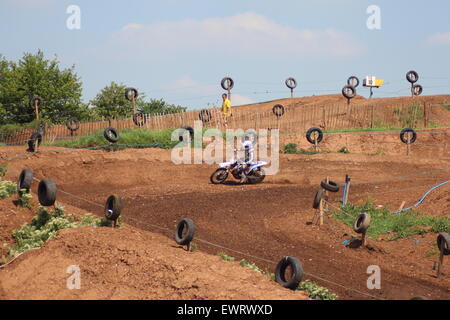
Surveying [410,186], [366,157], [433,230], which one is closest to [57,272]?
[433,230]

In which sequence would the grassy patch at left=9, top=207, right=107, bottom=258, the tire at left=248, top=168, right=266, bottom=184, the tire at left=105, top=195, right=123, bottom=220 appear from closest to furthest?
the tire at left=105, top=195, right=123, bottom=220
the grassy patch at left=9, top=207, right=107, bottom=258
the tire at left=248, top=168, right=266, bottom=184

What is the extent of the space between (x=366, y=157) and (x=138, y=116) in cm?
1193

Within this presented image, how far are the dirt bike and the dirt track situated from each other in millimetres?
510

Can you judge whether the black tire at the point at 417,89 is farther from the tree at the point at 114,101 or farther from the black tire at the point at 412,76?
the tree at the point at 114,101

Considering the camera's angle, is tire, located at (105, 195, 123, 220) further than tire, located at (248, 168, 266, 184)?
No

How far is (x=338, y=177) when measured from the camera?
21562 millimetres

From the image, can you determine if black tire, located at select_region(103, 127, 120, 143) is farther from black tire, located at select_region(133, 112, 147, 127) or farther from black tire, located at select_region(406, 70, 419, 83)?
black tire, located at select_region(406, 70, 419, 83)

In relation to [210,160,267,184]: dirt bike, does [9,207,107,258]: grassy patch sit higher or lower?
lower

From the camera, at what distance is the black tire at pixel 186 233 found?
983cm

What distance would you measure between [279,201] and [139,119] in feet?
49.5

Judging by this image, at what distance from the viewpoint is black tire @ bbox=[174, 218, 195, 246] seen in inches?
387

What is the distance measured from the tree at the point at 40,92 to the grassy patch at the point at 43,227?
27.1 metres

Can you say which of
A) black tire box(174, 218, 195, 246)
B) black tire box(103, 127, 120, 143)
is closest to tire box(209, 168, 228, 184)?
black tire box(103, 127, 120, 143)

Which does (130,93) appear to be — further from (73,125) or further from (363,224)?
(363,224)
